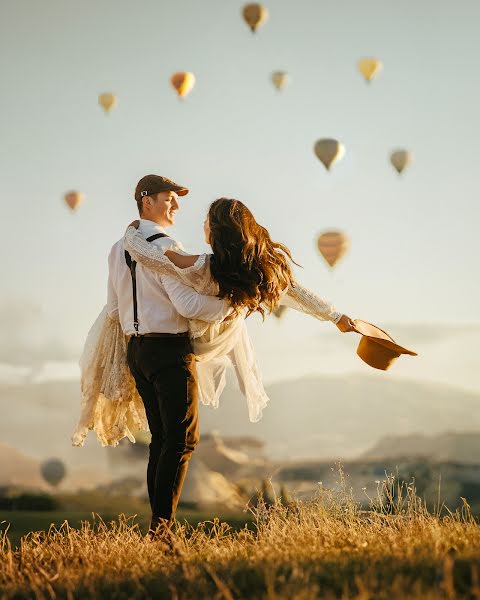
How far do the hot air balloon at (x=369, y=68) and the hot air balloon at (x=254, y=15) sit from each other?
260 cm

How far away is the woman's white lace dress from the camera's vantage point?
6.11 metres

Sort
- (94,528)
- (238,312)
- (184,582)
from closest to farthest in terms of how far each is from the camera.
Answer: (184,582)
(238,312)
(94,528)

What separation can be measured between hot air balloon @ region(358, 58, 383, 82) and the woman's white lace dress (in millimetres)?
16658

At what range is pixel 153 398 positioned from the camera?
19.9 feet

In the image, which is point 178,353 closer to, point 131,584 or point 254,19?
point 131,584

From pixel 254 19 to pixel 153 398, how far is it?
17386 millimetres

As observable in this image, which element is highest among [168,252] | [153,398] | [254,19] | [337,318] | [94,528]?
[254,19]

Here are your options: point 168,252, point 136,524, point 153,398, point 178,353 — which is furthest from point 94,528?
point 168,252

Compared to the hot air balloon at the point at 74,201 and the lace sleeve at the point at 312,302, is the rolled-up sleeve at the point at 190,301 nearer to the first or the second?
the lace sleeve at the point at 312,302

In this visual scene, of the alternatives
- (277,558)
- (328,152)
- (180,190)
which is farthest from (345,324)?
(328,152)

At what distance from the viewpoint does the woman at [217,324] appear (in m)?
5.81

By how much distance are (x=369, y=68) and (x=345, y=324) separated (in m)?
17.0

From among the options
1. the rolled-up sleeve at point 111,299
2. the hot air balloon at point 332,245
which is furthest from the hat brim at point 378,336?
the hot air balloon at point 332,245

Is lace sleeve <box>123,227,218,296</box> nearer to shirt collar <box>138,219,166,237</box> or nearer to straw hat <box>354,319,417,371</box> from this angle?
shirt collar <box>138,219,166,237</box>
